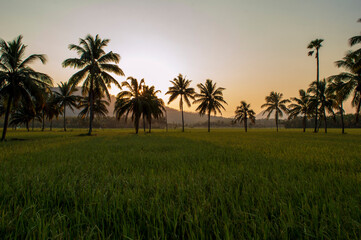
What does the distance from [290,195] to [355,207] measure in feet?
1.77

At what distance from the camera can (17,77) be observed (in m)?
11.8

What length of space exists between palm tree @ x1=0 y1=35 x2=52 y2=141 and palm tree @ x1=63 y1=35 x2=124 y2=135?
5.28m

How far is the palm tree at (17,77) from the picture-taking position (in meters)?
11.6

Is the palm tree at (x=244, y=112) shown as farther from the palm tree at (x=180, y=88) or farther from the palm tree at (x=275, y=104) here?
the palm tree at (x=180, y=88)

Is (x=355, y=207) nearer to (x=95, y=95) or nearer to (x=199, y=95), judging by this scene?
(x=95, y=95)

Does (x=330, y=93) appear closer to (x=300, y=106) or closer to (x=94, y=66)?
(x=300, y=106)

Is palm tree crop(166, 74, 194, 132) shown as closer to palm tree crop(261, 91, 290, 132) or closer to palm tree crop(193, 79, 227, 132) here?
palm tree crop(193, 79, 227, 132)

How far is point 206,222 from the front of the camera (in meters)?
1.21

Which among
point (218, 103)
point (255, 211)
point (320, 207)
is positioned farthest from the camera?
point (218, 103)

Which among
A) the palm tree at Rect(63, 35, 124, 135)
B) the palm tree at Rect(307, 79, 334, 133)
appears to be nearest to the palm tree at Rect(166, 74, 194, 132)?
the palm tree at Rect(63, 35, 124, 135)

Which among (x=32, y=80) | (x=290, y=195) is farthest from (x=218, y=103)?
(x=290, y=195)

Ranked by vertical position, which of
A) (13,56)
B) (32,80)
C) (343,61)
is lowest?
(32,80)

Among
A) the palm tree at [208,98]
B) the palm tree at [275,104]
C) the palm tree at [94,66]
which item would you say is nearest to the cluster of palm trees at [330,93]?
the palm tree at [275,104]

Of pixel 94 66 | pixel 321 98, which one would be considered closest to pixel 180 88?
pixel 94 66
